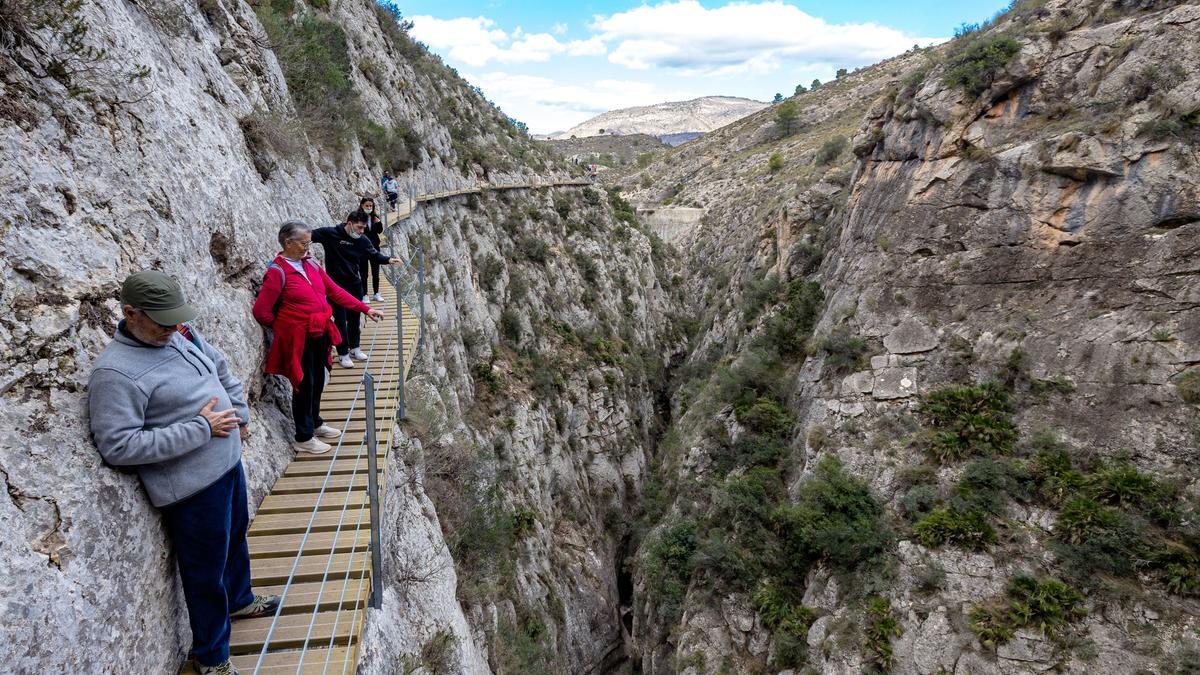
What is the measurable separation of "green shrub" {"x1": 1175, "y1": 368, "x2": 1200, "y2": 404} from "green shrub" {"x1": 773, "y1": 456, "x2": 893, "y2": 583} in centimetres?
613

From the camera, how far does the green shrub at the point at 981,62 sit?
14695mm

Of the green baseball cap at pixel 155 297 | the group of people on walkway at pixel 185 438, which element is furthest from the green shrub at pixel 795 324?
the green baseball cap at pixel 155 297

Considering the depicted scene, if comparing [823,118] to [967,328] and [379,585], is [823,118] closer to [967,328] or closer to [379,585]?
[967,328]

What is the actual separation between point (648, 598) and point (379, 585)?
1422 cm

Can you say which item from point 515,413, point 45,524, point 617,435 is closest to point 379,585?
point 45,524

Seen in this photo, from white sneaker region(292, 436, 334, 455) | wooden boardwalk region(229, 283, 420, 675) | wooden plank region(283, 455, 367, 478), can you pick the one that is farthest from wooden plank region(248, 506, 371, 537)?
white sneaker region(292, 436, 334, 455)

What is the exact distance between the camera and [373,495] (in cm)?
399

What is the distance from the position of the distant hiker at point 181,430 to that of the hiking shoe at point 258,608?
42 cm

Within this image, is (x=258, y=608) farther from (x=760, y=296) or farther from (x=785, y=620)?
(x=760, y=296)

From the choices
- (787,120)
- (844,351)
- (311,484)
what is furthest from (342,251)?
(787,120)

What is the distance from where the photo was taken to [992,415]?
12.3 meters

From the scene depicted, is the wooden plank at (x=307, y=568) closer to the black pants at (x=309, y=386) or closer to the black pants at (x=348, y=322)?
the black pants at (x=309, y=386)

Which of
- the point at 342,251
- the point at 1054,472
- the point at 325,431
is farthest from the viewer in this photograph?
the point at 1054,472

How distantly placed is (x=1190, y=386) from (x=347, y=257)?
1571 cm
